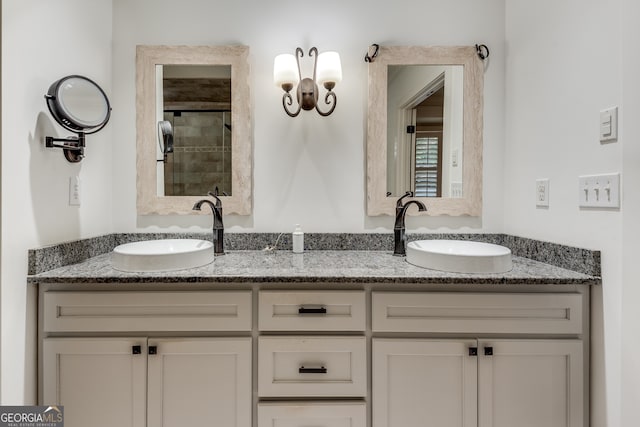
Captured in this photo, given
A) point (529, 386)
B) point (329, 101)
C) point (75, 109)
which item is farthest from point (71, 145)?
point (529, 386)

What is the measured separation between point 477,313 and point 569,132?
2.54ft

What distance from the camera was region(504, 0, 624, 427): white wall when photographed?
1.07m

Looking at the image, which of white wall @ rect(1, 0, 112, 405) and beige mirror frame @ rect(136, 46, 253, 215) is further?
beige mirror frame @ rect(136, 46, 253, 215)

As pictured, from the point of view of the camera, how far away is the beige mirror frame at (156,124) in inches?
63.8

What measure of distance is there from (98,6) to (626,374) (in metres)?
2.57

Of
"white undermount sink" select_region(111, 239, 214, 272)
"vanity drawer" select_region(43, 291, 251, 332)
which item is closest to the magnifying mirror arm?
"white undermount sink" select_region(111, 239, 214, 272)

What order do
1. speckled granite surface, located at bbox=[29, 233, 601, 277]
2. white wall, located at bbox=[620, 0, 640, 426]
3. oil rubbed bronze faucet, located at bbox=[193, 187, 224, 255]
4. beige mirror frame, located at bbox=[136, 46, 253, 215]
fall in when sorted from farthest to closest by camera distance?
beige mirror frame, located at bbox=[136, 46, 253, 215]
oil rubbed bronze faucet, located at bbox=[193, 187, 224, 255]
speckled granite surface, located at bbox=[29, 233, 601, 277]
white wall, located at bbox=[620, 0, 640, 426]

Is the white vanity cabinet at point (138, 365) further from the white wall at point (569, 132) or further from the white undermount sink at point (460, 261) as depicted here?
the white wall at point (569, 132)

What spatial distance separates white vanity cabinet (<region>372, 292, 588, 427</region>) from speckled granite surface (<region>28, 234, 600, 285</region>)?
4.3 inches

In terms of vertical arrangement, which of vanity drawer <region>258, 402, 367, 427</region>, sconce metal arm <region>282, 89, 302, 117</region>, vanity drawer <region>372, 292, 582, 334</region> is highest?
sconce metal arm <region>282, 89, 302, 117</region>

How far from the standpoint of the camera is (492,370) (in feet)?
3.76

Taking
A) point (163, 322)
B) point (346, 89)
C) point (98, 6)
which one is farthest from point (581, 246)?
point (98, 6)

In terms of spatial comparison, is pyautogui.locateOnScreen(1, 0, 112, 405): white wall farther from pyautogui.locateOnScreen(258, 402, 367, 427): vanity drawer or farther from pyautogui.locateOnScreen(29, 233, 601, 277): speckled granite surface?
pyautogui.locateOnScreen(258, 402, 367, 427): vanity drawer

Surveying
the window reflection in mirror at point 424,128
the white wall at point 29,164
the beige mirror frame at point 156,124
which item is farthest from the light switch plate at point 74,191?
the window reflection in mirror at point 424,128
